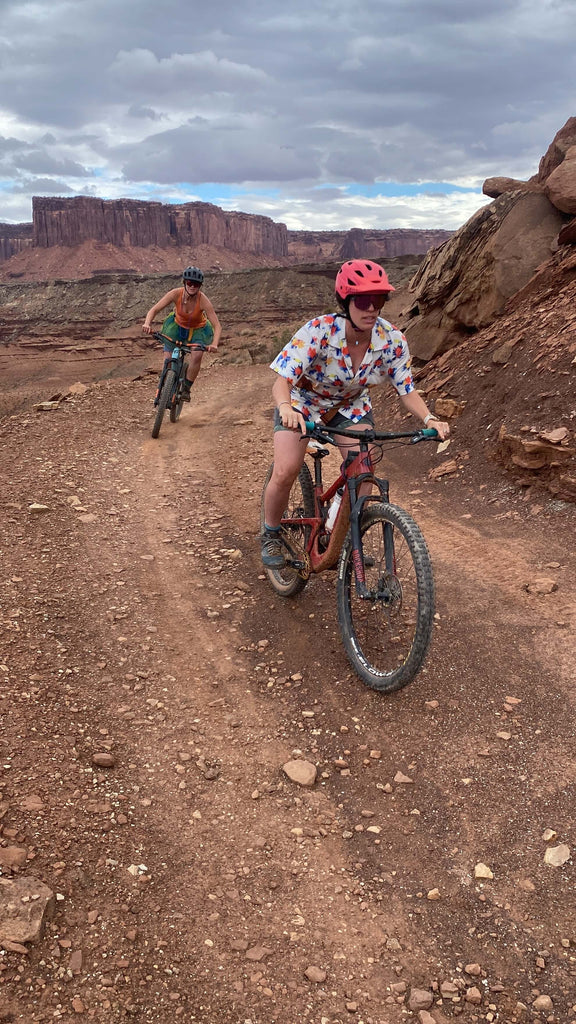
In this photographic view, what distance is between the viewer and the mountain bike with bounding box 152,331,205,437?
10398 mm

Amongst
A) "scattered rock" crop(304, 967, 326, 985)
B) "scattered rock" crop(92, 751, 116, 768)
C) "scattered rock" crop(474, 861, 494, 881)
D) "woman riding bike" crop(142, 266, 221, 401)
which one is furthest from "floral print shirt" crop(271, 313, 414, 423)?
"woman riding bike" crop(142, 266, 221, 401)

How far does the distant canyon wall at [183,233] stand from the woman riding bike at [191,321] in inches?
5946

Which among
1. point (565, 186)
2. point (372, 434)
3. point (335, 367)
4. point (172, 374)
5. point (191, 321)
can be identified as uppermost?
point (565, 186)

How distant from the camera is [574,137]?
12.0 m

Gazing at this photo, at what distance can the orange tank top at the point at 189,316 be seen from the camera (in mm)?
10219

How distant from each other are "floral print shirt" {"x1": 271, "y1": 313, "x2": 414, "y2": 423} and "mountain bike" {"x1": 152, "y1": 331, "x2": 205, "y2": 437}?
6.48m

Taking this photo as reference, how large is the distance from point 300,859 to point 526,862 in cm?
98

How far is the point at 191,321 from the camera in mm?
10320

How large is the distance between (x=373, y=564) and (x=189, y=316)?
24.3ft

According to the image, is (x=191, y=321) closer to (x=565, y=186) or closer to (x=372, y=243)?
(x=565, y=186)

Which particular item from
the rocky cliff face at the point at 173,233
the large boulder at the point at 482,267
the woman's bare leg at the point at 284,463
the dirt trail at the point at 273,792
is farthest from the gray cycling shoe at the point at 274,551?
the rocky cliff face at the point at 173,233

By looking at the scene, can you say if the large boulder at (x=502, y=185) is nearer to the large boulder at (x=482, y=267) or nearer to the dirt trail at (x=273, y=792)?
the large boulder at (x=482, y=267)

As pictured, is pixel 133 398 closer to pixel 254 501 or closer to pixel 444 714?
pixel 254 501

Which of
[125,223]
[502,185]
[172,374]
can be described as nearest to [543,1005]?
[172,374]
